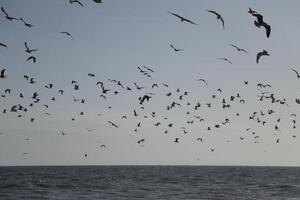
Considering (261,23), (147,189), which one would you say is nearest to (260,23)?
(261,23)

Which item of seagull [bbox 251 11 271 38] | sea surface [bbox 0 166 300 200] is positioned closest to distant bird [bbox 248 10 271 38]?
seagull [bbox 251 11 271 38]

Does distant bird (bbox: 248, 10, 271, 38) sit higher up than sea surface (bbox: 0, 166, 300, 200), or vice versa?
distant bird (bbox: 248, 10, 271, 38)

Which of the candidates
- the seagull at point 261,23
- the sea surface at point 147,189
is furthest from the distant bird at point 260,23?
the sea surface at point 147,189

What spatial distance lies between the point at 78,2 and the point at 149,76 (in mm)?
10722

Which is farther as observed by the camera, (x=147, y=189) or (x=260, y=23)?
(x=147, y=189)

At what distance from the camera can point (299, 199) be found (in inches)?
2093

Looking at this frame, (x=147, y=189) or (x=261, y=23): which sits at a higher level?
(x=261, y=23)

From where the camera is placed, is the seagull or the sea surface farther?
the sea surface

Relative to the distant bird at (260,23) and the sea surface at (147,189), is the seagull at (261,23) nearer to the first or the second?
the distant bird at (260,23)

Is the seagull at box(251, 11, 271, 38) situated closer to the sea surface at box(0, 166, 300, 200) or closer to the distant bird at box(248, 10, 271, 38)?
the distant bird at box(248, 10, 271, 38)

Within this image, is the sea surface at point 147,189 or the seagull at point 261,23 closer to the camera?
the seagull at point 261,23

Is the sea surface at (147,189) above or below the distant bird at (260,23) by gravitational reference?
below

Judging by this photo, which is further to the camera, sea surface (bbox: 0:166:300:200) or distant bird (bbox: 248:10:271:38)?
sea surface (bbox: 0:166:300:200)

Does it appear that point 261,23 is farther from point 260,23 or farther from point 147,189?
point 147,189
